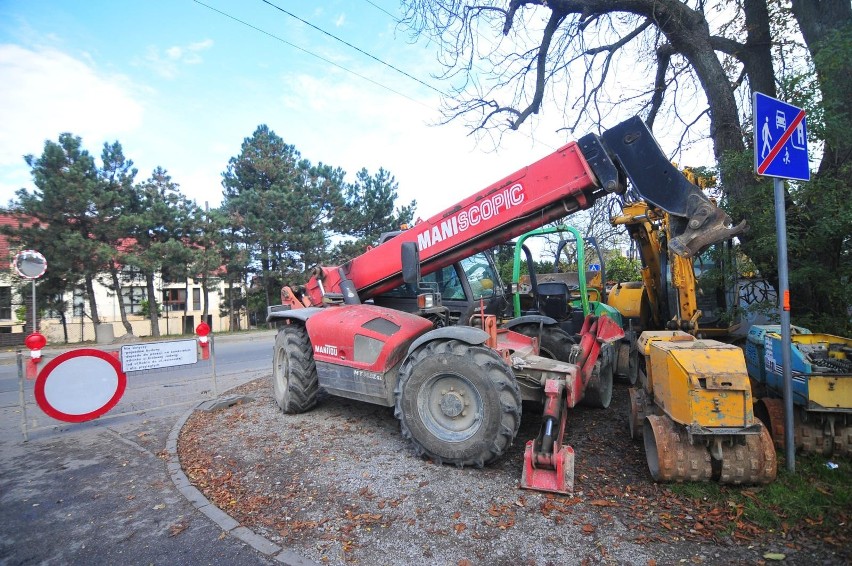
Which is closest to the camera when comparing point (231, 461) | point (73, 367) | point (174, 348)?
point (231, 461)

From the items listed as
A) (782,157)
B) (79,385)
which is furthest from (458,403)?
(79,385)

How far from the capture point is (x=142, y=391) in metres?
8.54

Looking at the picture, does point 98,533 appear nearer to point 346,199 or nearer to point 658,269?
point 658,269

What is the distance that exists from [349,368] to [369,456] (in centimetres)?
103

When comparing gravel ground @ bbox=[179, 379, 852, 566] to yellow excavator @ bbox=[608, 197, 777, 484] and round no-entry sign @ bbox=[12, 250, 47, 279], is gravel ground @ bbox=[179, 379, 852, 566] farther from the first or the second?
round no-entry sign @ bbox=[12, 250, 47, 279]

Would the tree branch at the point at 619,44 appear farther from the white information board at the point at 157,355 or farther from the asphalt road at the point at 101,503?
the asphalt road at the point at 101,503

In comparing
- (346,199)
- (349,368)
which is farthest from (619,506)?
(346,199)

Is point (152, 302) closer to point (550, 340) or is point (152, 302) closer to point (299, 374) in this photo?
point (299, 374)

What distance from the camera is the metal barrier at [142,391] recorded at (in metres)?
5.80

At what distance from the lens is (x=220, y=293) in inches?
1171

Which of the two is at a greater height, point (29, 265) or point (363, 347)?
point (29, 265)

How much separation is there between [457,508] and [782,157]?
4.02 metres

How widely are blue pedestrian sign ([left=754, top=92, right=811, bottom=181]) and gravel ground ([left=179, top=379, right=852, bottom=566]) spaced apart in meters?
2.84

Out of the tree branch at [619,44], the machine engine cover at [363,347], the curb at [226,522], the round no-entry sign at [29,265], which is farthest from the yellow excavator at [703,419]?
the round no-entry sign at [29,265]
